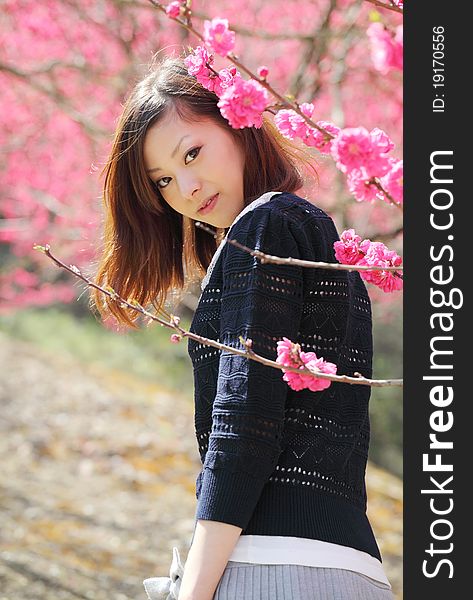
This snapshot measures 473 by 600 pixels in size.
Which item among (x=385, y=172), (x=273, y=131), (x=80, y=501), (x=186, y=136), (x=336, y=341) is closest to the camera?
(x=385, y=172)

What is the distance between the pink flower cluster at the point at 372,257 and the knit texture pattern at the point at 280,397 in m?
0.04

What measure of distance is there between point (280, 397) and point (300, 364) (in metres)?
0.17

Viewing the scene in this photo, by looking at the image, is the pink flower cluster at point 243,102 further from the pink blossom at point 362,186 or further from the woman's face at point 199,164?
the woman's face at point 199,164

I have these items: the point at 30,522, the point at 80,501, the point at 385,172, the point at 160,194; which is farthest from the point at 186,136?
the point at 80,501

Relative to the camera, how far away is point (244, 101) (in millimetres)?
1108

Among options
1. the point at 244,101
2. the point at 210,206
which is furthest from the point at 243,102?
Result: the point at 210,206

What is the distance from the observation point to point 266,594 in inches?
47.5

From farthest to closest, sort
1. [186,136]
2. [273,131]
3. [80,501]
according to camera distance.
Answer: [80,501] < [273,131] < [186,136]

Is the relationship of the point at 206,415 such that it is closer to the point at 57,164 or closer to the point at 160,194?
the point at 160,194

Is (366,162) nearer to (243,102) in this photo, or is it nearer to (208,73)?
(243,102)

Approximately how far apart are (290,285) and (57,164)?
5887 mm

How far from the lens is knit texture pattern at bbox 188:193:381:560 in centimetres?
122

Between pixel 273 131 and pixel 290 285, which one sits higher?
pixel 273 131

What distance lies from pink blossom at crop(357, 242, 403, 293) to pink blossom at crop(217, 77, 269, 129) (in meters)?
0.28
